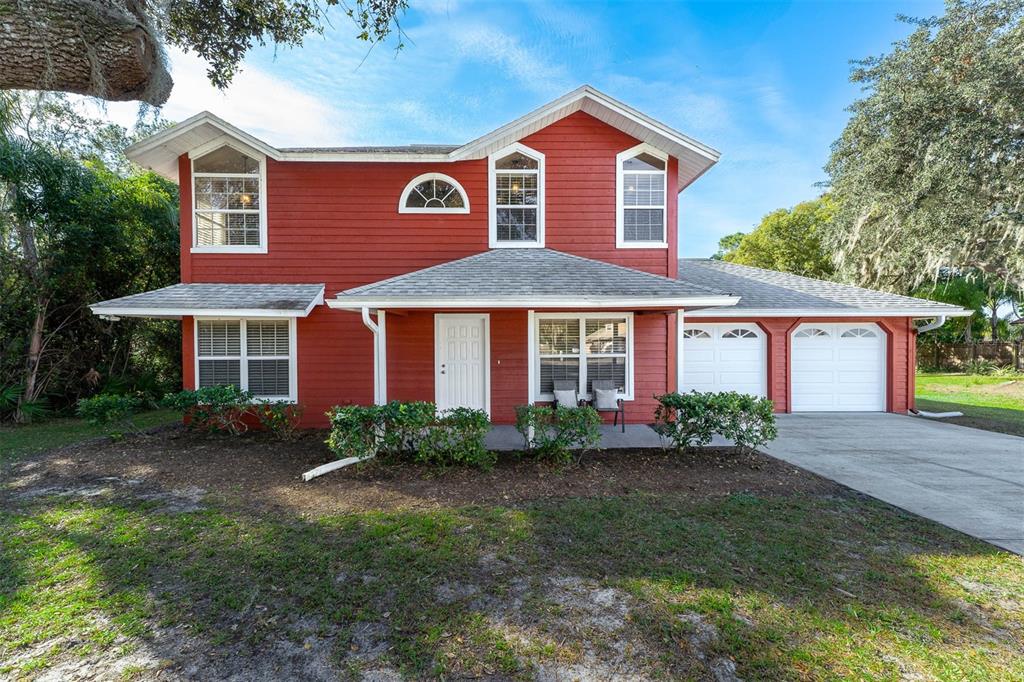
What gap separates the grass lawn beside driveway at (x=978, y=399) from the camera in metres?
8.94

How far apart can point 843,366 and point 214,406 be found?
13153mm

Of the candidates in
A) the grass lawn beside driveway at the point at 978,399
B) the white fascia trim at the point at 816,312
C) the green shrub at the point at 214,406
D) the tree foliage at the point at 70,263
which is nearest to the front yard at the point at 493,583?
the green shrub at the point at 214,406

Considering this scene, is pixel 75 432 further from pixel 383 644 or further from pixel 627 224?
pixel 627 224

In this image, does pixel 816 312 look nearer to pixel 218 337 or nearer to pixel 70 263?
pixel 218 337

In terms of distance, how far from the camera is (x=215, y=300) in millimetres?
7309

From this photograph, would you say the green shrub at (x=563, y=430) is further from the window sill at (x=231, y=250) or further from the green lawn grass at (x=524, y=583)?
the window sill at (x=231, y=250)

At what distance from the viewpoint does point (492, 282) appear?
6602mm

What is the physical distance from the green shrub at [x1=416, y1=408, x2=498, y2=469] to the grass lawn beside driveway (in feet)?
32.8

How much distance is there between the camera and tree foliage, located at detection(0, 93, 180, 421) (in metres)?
8.48

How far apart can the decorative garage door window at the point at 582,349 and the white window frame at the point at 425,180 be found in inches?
107

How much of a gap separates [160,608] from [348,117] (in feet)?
33.7

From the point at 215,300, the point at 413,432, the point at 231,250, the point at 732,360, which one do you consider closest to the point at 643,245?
the point at 732,360

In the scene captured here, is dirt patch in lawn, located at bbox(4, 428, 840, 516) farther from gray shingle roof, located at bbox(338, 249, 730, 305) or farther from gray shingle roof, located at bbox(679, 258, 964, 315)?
gray shingle roof, located at bbox(679, 258, 964, 315)

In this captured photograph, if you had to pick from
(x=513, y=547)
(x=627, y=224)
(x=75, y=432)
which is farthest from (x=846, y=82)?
(x=75, y=432)
